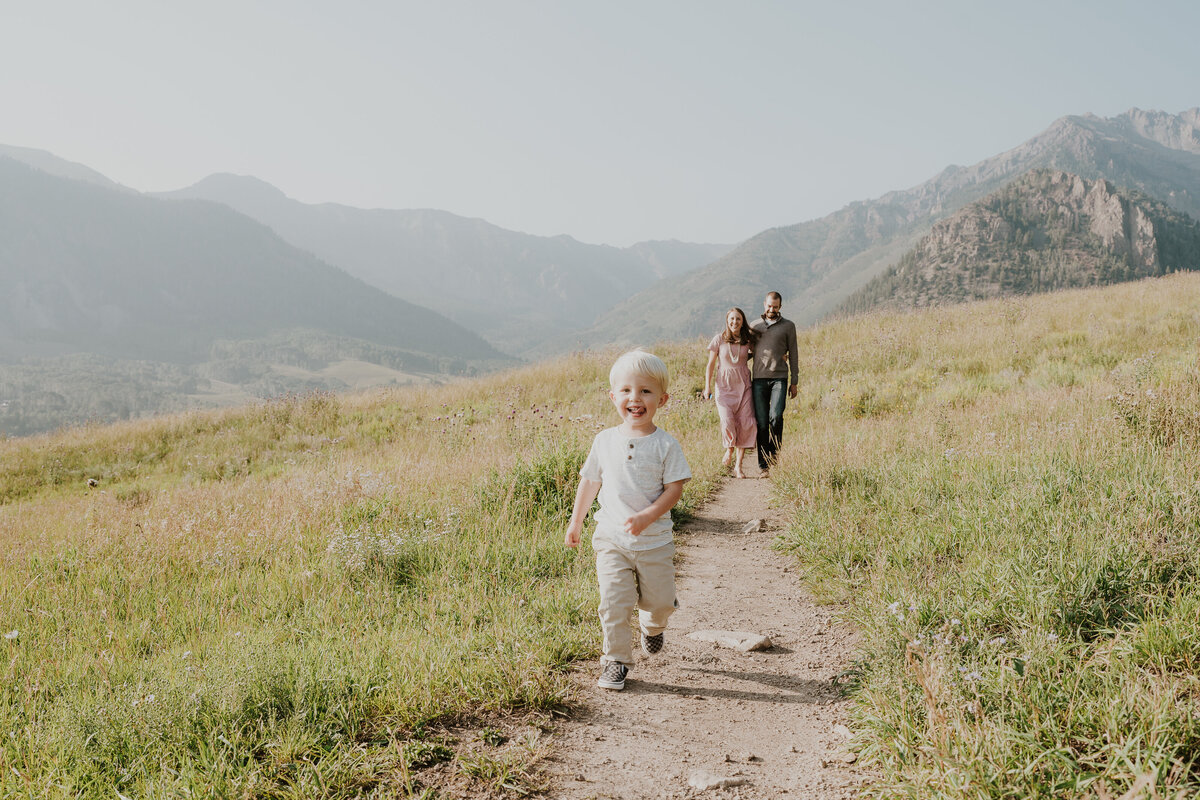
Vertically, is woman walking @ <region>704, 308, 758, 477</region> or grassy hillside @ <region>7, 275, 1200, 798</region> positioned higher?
woman walking @ <region>704, 308, 758, 477</region>

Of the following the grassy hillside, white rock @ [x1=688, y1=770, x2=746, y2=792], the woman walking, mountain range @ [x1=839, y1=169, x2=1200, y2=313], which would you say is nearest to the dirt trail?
white rock @ [x1=688, y1=770, x2=746, y2=792]

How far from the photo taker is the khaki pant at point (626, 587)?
3.29m

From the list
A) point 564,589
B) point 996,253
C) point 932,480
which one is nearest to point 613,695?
point 564,589

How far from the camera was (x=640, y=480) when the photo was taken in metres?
3.35

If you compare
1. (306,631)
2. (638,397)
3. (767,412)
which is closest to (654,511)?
(638,397)

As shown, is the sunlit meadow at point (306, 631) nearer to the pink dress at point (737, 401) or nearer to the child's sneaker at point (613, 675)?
the child's sneaker at point (613, 675)

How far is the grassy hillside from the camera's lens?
2395mm

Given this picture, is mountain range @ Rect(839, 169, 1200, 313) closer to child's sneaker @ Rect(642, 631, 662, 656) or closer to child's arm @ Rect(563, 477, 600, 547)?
child's sneaker @ Rect(642, 631, 662, 656)

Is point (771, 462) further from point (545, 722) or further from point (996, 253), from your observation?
point (996, 253)

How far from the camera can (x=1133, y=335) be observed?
13180 millimetres

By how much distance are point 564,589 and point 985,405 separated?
7626 mm

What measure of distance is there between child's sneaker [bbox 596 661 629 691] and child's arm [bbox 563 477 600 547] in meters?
0.66

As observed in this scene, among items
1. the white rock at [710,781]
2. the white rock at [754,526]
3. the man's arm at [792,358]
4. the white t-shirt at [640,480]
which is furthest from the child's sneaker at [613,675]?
the man's arm at [792,358]

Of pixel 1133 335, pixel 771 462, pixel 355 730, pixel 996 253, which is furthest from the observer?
pixel 996 253
